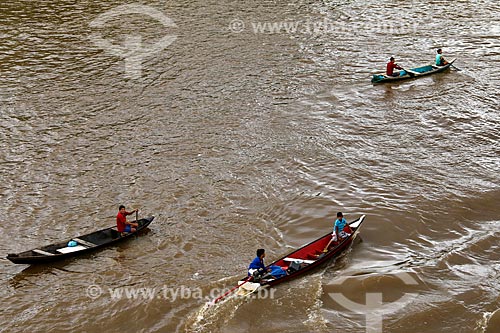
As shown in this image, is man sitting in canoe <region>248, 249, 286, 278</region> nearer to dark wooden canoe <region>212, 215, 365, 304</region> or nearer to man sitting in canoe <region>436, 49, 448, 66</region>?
dark wooden canoe <region>212, 215, 365, 304</region>

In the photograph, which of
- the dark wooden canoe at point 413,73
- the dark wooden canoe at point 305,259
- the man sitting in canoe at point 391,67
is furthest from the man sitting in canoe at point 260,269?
the man sitting in canoe at point 391,67

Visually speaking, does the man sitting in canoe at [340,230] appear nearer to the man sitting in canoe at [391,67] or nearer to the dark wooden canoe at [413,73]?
the dark wooden canoe at [413,73]

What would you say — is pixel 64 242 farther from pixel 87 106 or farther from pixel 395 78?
pixel 395 78

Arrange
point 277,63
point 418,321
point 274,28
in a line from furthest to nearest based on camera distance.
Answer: point 274,28, point 277,63, point 418,321

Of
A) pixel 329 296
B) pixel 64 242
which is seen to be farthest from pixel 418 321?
pixel 64 242

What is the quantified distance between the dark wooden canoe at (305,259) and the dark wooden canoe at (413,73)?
12.9 meters

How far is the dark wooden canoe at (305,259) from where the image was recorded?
53.2 ft

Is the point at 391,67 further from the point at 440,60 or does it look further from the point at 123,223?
the point at 123,223

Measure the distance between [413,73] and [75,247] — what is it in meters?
19.6

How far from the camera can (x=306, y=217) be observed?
2020cm

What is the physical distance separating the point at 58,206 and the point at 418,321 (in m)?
12.7

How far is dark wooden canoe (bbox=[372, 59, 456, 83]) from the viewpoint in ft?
98.3

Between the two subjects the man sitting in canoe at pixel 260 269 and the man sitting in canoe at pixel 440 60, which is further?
the man sitting in canoe at pixel 440 60

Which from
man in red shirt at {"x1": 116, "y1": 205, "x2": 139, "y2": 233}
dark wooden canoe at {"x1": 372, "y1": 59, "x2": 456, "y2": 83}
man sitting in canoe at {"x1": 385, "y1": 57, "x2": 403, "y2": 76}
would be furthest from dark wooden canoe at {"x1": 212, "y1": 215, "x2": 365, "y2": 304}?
man sitting in canoe at {"x1": 385, "y1": 57, "x2": 403, "y2": 76}
